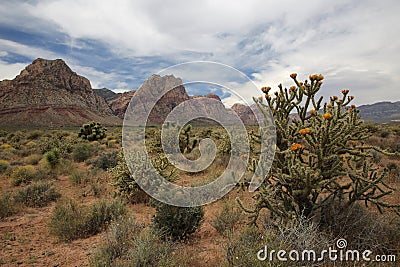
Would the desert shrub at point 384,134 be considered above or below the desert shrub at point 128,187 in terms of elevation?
above

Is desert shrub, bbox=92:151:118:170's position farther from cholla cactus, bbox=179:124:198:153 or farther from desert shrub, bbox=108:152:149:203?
desert shrub, bbox=108:152:149:203

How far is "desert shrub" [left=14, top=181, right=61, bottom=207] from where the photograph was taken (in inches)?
264

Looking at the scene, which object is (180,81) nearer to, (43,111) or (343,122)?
(343,122)

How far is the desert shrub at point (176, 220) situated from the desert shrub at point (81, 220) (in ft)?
2.87

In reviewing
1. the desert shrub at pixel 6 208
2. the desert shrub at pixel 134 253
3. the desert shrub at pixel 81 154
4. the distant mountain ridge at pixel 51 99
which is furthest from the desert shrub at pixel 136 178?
the distant mountain ridge at pixel 51 99

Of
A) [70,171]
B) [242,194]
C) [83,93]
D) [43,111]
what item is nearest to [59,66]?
[83,93]

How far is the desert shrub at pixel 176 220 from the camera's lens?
14.4ft

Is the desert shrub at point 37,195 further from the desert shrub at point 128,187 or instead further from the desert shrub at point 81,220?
the desert shrub at point 81,220

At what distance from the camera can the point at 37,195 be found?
687 centimetres

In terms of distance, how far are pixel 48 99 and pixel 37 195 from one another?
64830 millimetres

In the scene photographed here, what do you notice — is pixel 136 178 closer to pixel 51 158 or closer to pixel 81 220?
pixel 81 220

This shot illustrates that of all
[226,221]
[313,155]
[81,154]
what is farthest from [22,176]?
[313,155]

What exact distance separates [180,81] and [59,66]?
92.8 meters

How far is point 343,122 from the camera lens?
11.6 ft
